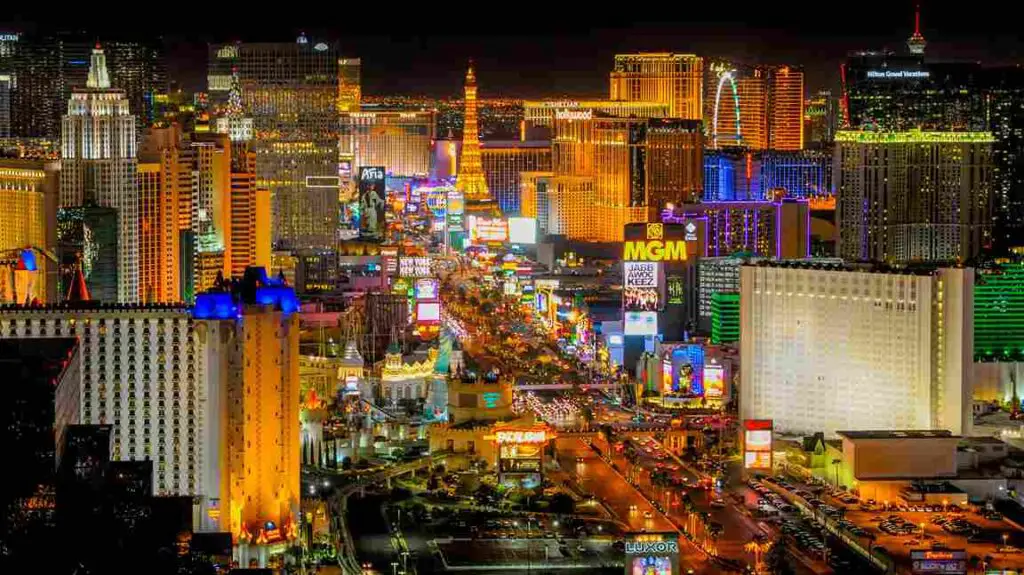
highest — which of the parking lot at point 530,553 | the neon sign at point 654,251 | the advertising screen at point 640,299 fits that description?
the neon sign at point 654,251

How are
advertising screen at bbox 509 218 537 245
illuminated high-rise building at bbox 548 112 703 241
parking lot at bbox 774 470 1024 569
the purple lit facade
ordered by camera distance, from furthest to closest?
illuminated high-rise building at bbox 548 112 703 241, advertising screen at bbox 509 218 537 245, the purple lit facade, parking lot at bbox 774 470 1024 569

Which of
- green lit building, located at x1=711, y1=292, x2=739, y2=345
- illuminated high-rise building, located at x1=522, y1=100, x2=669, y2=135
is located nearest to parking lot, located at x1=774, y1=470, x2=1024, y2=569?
green lit building, located at x1=711, y1=292, x2=739, y2=345

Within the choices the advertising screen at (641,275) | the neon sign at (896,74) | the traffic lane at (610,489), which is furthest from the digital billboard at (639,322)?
the neon sign at (896,74)

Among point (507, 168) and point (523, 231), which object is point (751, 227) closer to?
point (523, 231)

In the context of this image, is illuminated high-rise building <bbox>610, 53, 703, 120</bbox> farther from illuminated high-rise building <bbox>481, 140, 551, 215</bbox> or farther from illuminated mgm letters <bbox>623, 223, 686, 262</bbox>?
illuminated mgm letters <bbox>623, 223, 686, 262</bbox>

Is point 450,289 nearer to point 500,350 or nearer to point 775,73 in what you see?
point 500,350

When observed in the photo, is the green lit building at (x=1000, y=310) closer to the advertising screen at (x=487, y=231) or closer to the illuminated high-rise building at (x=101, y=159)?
the illuminated high-rise building at (x=101, y=159)
